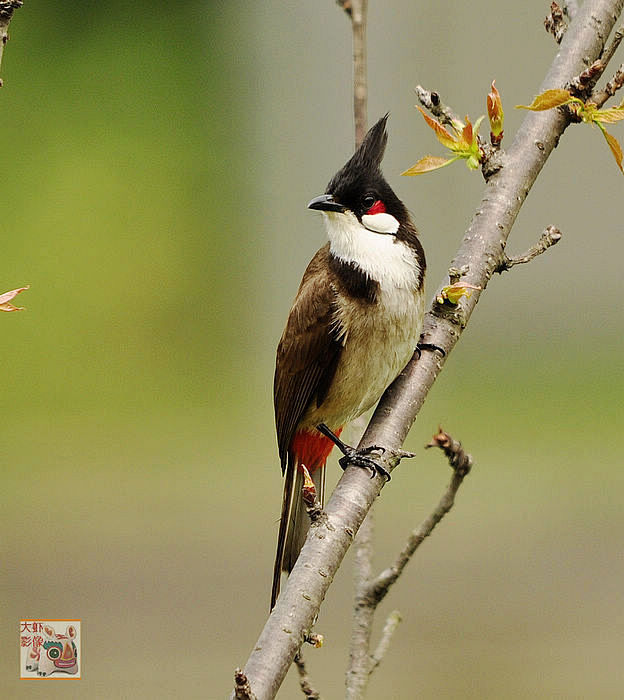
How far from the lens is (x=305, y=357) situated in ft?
3.71

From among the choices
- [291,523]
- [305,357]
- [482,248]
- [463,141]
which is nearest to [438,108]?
[463,141]

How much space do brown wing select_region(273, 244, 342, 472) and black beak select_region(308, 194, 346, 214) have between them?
0.08 meters

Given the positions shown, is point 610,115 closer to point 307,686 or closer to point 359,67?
point 359,67

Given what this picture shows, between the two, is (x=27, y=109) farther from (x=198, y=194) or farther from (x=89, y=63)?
(x=198, y=194)

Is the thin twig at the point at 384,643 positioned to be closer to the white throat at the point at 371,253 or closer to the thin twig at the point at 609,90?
the white throat at the point at 371,253

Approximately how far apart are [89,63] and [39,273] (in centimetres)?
97

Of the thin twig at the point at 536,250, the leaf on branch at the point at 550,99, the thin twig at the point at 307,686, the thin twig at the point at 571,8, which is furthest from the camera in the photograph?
the thin twig at the point at 571,8

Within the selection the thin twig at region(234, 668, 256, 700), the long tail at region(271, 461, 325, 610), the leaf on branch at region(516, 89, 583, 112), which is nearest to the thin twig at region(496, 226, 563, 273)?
the leaf on branch at region(516, 89, 583, 112)

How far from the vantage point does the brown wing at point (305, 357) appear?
1.12m

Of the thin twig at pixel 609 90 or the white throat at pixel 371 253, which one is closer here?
the thin twig at pixel 609 90

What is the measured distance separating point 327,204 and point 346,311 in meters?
0.13

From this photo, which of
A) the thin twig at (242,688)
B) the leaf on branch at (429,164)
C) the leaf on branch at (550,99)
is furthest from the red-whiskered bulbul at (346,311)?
the thin twig at (242,688)

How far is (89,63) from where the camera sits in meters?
3.88

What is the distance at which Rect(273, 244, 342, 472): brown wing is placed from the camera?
44.0 inches
